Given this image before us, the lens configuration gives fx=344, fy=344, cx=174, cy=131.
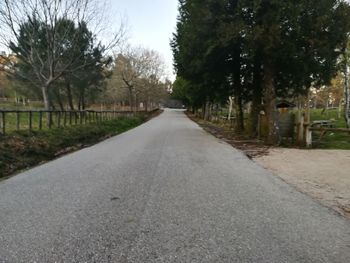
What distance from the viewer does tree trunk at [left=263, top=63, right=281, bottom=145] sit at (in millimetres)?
16094

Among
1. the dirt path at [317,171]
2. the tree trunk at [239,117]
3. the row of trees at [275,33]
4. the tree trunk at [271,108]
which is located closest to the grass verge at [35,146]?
the dirt path at [317,171]

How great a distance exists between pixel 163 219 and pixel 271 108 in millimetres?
12714

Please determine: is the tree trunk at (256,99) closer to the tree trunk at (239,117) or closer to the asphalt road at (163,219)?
the tree trunk at (239,117)

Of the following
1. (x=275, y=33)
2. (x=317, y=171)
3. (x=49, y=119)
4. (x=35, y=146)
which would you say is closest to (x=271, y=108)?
(x=275, y=33)

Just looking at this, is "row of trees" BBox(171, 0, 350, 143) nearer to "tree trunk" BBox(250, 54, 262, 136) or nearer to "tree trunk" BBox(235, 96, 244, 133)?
"tree trunk" BBox(250, 54, 262, 136)

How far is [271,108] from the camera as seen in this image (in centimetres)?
1655

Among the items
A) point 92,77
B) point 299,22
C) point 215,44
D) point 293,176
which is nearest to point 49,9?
point 215,44

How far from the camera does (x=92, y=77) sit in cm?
4172

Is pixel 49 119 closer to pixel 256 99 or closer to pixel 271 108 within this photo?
pixel 271 108

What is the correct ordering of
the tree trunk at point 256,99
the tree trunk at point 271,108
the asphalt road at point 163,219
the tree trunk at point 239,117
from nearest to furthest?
the asphalt road at point 163,219 < the tree trunk at point 271,108 < the tree trunk at point 256,99 < the tree trunk at point 239,117

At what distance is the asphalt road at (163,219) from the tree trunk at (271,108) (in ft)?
25.4

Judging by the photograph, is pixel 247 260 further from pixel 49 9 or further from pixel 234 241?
pixel 49 9

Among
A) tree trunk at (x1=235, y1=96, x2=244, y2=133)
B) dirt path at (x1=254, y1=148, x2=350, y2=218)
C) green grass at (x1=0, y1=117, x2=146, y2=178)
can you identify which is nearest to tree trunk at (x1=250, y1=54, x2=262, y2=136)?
tree trunk at (x1=235, y1=96, x2=244, y2=133)

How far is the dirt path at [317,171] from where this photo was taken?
6688mm
